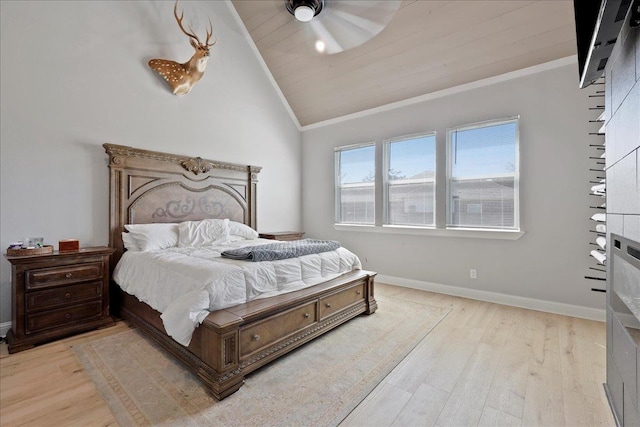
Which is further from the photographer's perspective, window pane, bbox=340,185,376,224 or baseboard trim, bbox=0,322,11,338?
window pane, bbox=340,185,376,224

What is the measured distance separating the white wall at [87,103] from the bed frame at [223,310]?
166 millimetres

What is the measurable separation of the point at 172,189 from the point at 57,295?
1574 millimetres

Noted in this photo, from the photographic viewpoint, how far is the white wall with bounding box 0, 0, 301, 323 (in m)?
2.59

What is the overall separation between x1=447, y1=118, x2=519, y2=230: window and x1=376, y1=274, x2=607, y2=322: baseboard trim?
0.80 m

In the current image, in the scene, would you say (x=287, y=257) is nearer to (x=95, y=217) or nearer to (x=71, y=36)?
(x=95, y=217)

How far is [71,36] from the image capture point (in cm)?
287

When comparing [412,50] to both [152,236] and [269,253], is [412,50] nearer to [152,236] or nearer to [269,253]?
[269,253]

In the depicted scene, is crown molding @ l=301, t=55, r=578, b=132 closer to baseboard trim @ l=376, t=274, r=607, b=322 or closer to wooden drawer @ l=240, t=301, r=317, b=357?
baseboard trim @ l=376, t=274, r=607, b=322

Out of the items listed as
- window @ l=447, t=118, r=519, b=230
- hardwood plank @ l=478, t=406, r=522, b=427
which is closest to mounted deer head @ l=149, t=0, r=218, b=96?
window @ l=447, t=118, r=519, b=230

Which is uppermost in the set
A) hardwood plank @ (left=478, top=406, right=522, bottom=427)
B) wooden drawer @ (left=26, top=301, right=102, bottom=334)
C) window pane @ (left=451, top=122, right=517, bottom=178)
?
window pane @ (left=451, top=122, right=517, bottom=178)

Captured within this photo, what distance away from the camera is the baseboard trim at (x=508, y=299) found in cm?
291

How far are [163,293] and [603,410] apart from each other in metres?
2.81

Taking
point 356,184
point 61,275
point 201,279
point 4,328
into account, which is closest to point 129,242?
point 61,275

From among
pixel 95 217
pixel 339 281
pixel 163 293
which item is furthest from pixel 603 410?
pixel 95 217
